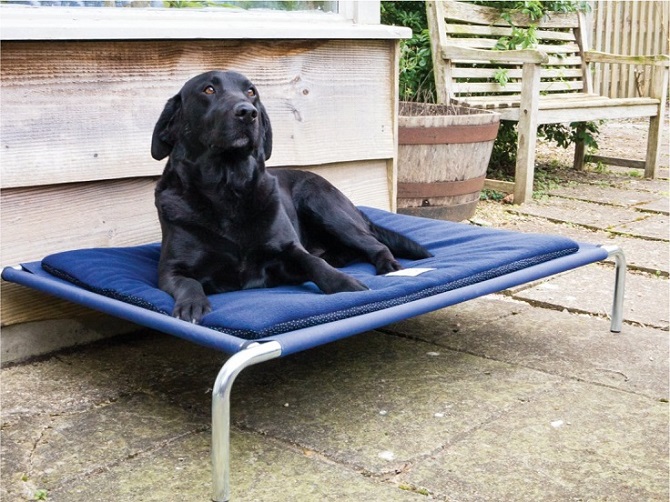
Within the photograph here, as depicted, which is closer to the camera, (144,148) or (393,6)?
(144,148)

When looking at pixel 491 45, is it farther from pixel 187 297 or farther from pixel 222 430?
pixel 222 430

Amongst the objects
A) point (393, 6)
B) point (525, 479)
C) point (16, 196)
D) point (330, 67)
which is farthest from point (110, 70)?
point (393, 6)

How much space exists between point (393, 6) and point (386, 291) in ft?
14.1

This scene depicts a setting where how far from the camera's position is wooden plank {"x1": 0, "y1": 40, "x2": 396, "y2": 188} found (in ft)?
9.25

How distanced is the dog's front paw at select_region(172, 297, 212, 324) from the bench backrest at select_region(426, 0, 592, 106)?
3609 mm

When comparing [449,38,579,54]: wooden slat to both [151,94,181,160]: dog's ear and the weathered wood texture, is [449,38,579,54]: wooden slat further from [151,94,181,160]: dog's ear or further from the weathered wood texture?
[151,94,181,160]: dog's ear

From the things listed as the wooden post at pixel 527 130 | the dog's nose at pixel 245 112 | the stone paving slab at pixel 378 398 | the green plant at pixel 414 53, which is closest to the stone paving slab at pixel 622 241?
the wooden post at pixel 527 130

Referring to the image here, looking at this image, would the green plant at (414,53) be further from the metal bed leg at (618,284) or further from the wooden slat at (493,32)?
the metal bed leg at (618,284)

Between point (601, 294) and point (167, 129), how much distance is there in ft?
6.75

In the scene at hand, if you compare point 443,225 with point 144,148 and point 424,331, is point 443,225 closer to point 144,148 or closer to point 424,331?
point 424,331

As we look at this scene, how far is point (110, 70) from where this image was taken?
118 inches

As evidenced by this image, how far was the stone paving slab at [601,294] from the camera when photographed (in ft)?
11.4

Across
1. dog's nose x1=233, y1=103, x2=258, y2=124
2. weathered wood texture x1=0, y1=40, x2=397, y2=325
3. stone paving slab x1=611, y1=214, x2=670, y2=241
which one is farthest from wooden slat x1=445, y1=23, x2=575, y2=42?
dog's nose x1=233, y1=103, x2=258, y2=124

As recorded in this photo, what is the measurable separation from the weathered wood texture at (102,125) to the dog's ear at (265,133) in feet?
1.72
